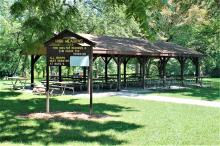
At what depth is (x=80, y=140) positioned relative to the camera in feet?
31.1

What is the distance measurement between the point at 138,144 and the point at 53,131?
8.40ft

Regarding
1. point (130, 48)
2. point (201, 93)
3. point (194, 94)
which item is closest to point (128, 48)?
point (130, 48)

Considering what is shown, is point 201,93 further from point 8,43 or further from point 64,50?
point 8,43

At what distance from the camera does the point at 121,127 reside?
11320mm

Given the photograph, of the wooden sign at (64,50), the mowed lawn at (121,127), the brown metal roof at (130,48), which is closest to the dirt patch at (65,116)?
the mowed lawn at (121,127)

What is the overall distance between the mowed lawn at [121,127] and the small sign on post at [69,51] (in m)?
1.83

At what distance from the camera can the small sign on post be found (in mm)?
14086

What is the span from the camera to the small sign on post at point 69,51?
14.1 metres

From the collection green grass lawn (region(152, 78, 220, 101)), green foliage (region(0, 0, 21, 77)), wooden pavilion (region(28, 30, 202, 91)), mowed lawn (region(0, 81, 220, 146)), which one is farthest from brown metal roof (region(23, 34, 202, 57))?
green foliage (region(0, 0, 21, 77))

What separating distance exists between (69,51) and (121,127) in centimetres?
398

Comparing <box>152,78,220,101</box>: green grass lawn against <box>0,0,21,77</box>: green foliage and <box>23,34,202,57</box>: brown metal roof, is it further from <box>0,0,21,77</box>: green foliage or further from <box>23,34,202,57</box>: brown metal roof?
<box>0,0,21,77</box>: green foliage

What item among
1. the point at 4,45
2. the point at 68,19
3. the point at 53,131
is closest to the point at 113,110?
the point at 53,131

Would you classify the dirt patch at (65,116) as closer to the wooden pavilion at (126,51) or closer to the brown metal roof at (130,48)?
the wooden pavilion at (126,51)

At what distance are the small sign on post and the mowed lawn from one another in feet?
5.99
